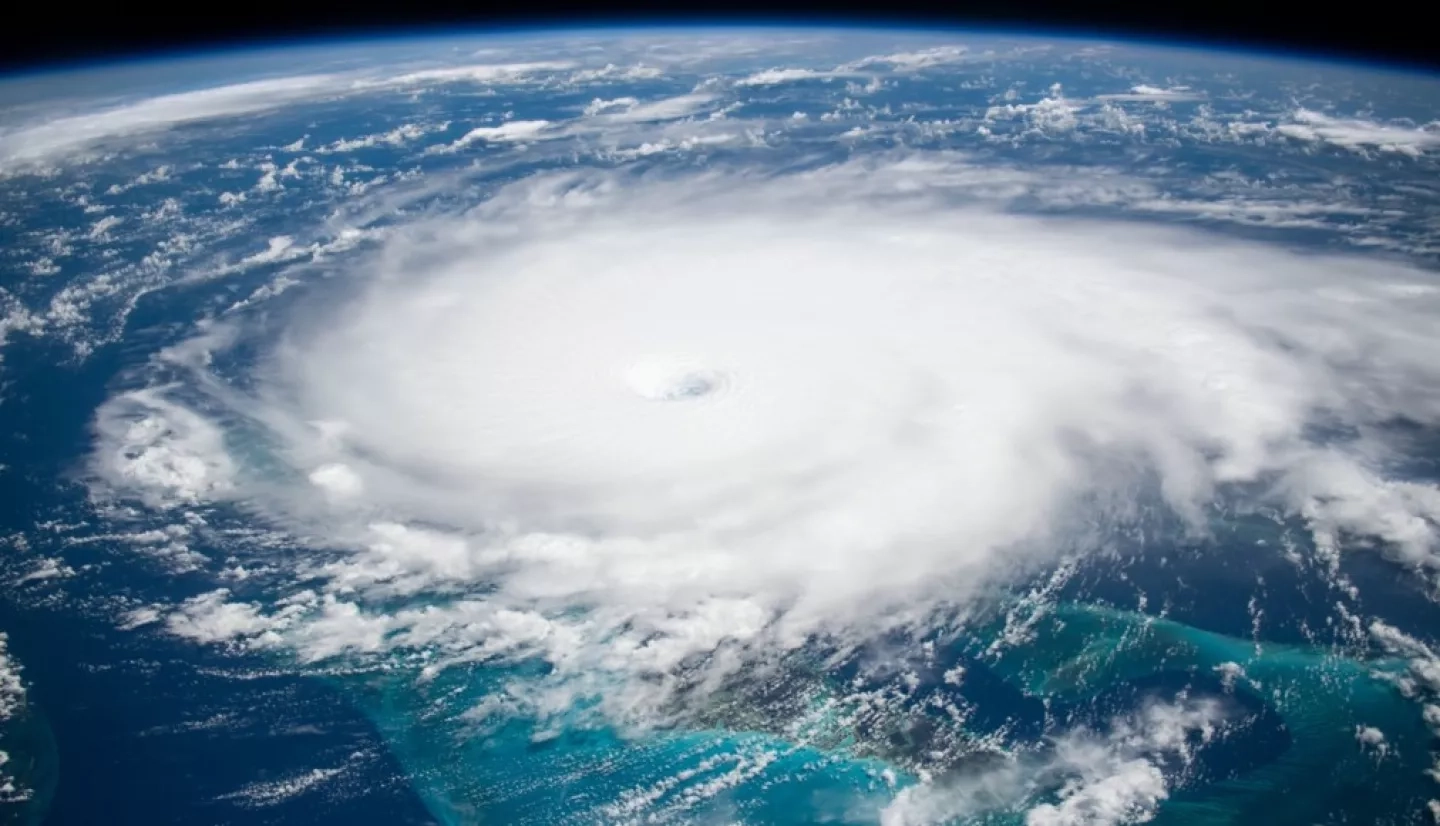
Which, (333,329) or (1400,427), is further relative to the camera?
(333,329)

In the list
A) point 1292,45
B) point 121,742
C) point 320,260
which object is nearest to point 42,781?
point 121,742

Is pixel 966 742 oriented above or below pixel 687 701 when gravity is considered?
below

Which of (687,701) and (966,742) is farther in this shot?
(687,701)

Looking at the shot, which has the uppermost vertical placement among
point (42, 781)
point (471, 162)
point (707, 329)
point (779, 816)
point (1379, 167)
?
point (471, 162)

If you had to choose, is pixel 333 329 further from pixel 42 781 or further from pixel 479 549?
pixel 42 781

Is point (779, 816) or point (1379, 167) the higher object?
point (1379, 167)

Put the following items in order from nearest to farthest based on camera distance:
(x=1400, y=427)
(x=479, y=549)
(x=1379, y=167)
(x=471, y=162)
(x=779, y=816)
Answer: (x=779, y=816) < (x=479, y=549) < (x=1400, y=427) < (x=1379, y=167) < (x=471, y=162)

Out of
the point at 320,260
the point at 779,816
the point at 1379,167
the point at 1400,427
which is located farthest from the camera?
the point at 1379,167

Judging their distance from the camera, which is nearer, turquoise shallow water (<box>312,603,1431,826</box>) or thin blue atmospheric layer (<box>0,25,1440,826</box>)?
turquoise shallow water (<box>312,603,1431,826</box>)

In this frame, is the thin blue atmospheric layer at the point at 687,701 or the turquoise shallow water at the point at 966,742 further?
the thin blue atmospheric layer at the point at 687,701

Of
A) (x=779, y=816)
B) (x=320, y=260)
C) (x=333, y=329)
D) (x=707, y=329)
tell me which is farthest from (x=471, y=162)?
(x=779, y=816)
